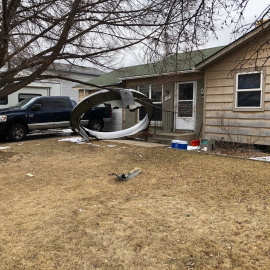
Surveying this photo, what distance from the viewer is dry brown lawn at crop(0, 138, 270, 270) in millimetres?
2773

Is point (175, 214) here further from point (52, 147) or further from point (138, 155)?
point (52, 147)

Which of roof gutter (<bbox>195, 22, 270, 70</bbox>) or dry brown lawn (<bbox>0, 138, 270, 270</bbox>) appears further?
roof gutter (<bbox>195, 22, 270, 70</bbox>)

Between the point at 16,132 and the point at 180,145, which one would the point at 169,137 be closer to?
the point at 180,145

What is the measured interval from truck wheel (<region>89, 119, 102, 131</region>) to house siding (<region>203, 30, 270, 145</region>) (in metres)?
5.89

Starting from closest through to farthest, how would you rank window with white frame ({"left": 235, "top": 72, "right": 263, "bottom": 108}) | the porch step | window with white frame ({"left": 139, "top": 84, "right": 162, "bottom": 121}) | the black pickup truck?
window with white frame ({"left": 235, "top": 72, "right": 263, "bottom": 108}), the porch step, the black pickup truck, window with white frame ({"left": 139, "top": 84, "right": 162, "bottom": 121})

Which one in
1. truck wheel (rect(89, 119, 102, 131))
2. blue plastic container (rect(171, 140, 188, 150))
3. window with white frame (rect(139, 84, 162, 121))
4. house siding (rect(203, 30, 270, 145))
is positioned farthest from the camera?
truck wheel (rect(89, 119, 102, 131))

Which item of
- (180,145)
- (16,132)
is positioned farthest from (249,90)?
(16,132)

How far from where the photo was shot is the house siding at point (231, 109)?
8242mm

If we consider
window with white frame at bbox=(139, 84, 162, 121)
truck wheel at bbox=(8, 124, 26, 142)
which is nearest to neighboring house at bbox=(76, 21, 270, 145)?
window with white frame at bbox=(139, 84, 162, 121)

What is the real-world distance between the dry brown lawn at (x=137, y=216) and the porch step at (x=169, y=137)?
3258 mm

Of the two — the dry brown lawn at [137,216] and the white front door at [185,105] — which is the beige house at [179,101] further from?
the dry brown lawn at [137,216]

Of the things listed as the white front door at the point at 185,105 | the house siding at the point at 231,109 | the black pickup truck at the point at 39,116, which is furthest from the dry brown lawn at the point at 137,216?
the black pickup truck at the point at 39,116

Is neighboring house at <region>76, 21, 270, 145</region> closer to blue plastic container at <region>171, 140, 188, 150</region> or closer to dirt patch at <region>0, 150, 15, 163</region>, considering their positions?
blue plastic container at <region>171, 140, 188, 150</region>

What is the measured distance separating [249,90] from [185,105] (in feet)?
10.3
